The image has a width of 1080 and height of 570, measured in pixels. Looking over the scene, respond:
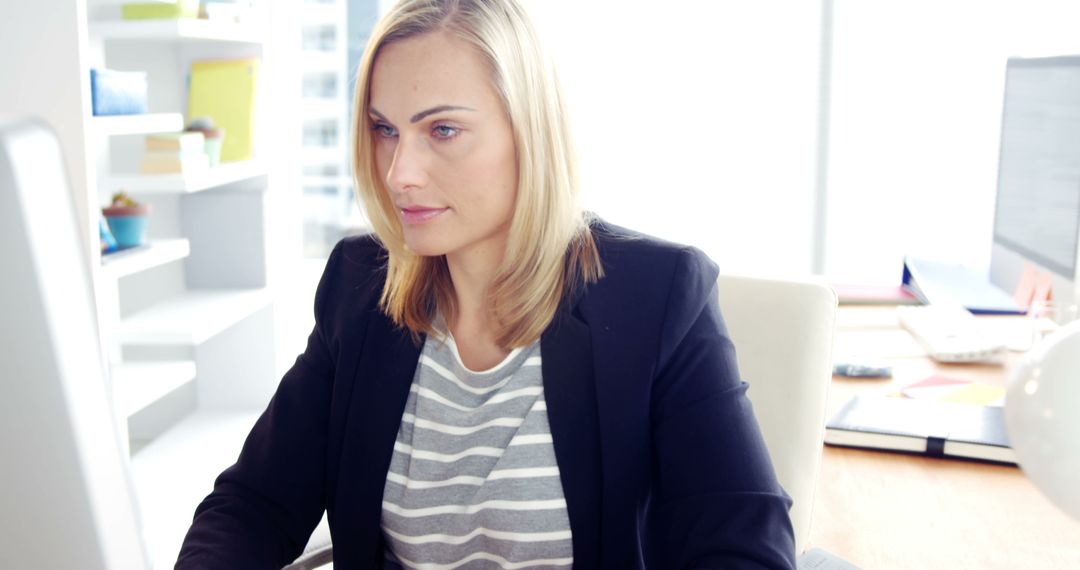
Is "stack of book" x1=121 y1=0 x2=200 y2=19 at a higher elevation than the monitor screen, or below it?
higher

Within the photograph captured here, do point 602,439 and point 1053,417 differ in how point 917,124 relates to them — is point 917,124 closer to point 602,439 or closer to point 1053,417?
point 602,439

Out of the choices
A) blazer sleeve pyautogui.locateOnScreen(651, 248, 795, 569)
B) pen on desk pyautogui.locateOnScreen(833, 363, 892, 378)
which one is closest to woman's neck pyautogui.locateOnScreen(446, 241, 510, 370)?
blazer sleeve pyautogui.locateOnScreen(651, 248, 795, 569)

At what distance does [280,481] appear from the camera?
1271 millimetres

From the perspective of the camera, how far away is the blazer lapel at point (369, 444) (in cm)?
125

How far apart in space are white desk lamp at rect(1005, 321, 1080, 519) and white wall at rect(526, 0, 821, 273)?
364 cm

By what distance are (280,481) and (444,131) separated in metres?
0.47

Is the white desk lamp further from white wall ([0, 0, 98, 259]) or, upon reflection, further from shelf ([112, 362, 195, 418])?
shelf ([112, 362, 195, 418])

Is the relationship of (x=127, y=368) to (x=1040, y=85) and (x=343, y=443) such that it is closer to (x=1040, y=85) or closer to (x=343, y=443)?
(x=343, y=443)

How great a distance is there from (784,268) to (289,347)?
211 cm

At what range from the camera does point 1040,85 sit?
7.06ft

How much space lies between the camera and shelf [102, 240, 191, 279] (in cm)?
196

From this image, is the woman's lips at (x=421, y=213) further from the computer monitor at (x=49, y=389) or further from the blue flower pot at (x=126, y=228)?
the blue flower pot at (x=126, y=228)

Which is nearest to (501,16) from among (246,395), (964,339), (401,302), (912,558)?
(401,302)

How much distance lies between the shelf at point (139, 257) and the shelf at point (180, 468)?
443 millimetres
